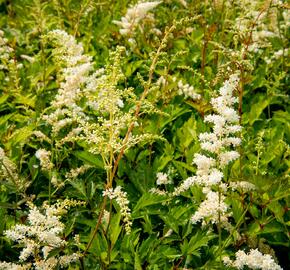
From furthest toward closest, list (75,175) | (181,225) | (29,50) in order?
(29,50) → (75,175) → (181,225)

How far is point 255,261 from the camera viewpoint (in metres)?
2.37

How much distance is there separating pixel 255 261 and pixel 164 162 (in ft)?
3.42

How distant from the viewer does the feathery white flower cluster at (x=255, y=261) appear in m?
2.34

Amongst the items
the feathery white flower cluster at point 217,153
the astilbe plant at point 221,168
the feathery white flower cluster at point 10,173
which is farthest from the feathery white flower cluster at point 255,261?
the feathery white flower cluster at point 10,173

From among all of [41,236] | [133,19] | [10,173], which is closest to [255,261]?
[41,236]

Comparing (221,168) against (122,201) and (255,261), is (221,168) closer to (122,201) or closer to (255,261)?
(255,261)

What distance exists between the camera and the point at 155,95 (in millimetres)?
3695

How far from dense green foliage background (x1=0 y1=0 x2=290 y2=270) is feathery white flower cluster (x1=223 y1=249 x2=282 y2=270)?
0.09 metres

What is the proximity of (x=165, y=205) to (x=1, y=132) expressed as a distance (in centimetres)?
122

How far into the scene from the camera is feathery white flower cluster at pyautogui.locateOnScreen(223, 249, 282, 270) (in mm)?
2336

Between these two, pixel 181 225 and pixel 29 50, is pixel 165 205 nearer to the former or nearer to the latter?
pixel 181 225

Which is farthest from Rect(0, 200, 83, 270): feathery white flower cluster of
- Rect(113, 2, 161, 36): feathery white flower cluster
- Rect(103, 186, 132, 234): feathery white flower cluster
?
Rect(113, 2, 161, 36): feathery white flower cluster

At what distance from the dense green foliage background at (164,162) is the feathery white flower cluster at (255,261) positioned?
0.09 metres

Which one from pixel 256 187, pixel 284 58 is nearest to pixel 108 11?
pixel 284 58
